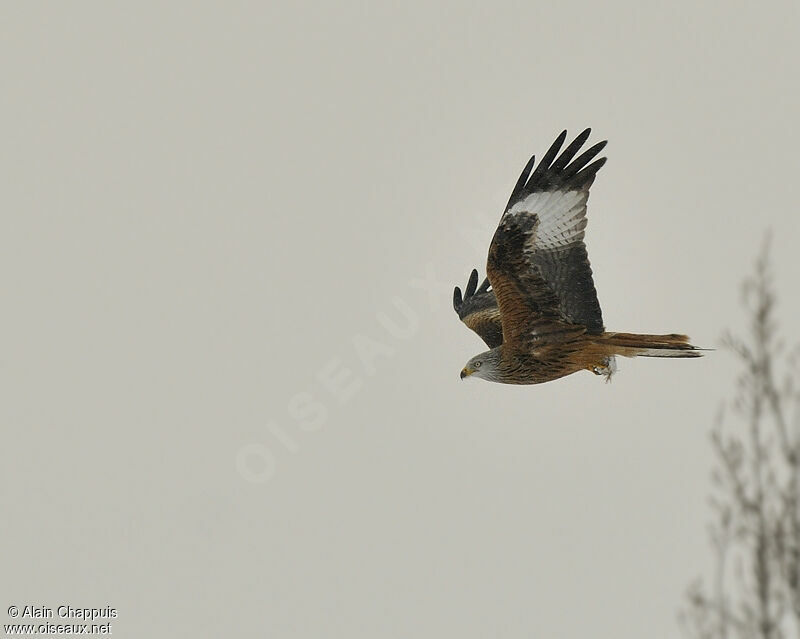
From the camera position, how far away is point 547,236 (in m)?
10.1

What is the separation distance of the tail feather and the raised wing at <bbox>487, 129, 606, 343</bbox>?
0.86ft

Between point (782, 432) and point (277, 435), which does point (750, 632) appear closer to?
point (782, 432)

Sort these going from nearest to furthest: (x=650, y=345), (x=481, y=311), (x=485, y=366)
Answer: (x=650, y=345) < (x=485, y=366) < (x=481, y=311)

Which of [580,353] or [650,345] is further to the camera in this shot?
[580,353]

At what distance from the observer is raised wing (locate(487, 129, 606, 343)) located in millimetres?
10086

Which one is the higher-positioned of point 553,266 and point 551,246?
point 551,246

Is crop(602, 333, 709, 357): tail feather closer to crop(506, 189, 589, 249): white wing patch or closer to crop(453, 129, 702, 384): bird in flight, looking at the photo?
crop(453, 129, 702, 384): bird in flight

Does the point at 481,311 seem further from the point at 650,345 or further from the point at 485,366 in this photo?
the point at 650,345

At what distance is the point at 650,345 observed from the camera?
964 centimetres

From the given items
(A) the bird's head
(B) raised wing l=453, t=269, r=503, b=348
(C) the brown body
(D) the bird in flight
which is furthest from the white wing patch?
(B) raised wing l=453, t=269, r=503, b=348

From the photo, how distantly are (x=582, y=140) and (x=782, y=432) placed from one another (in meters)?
5.17

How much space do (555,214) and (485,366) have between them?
4.57ft

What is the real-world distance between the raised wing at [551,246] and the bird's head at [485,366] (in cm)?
58

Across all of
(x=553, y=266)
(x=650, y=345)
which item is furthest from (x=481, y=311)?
(x=650, y=345)
